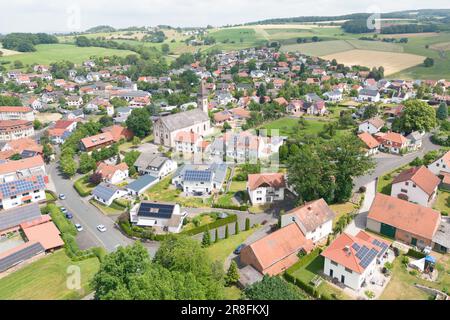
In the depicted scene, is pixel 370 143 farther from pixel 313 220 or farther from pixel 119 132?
pixel 119 132

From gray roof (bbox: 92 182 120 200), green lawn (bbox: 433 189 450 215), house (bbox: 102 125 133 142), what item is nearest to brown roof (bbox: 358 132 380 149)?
green lawn (bbox: 433 189 450 215)

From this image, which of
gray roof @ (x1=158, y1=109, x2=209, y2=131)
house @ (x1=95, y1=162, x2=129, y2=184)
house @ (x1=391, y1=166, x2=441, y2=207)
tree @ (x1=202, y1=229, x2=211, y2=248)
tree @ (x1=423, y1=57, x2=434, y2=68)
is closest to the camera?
tree @ (x1=202, y1=229, x2=211, y2=248)

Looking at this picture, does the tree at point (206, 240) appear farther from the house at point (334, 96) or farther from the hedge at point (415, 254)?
the house at point (334, 96)

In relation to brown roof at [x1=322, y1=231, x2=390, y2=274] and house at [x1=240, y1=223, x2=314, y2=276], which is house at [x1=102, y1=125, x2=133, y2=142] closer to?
house at [x1=240, y1=223, x2=314, y2=276]

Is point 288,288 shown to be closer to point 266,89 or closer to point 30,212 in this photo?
point 30,212

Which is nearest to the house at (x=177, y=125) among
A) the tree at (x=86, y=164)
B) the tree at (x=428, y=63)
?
the tree at (x=86, y=164)

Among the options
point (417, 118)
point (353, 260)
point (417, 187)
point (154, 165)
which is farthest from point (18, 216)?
point (417, 118)
